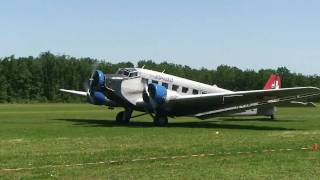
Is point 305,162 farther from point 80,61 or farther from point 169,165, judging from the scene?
point 80,61

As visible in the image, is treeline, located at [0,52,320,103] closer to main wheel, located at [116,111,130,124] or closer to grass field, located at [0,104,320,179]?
main wheel, located at [116,111,130,124]

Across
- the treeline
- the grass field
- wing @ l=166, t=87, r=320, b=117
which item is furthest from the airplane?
the treeline

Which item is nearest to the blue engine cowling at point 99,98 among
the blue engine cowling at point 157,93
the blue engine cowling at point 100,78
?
the blue engine cowling at point 100,78

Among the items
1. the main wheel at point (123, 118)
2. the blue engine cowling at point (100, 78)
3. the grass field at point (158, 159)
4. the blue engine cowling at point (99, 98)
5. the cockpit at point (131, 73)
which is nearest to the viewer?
the grass field at point (158, 159)

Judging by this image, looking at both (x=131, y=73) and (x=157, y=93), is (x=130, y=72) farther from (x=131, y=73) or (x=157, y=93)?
(x=157, y=93)

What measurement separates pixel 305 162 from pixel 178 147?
13.8 feet

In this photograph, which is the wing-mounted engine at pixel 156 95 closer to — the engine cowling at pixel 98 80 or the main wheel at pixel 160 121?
the main wheel at pixel 160 121

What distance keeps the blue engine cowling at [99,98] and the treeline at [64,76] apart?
2751 inches

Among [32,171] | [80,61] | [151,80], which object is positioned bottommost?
[32,171]

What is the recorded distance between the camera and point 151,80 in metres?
27.9

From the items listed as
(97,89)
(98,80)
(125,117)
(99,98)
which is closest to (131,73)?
(98,80)

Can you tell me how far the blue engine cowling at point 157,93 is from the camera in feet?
86.9

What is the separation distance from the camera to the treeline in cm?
11500

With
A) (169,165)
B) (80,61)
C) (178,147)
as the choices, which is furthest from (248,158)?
(80,61)
